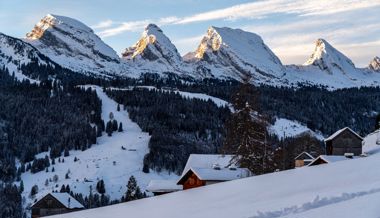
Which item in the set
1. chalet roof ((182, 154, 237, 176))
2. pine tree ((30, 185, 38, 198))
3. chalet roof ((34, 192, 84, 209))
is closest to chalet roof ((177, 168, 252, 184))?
chalet roof ((182, 154, 237, 176))

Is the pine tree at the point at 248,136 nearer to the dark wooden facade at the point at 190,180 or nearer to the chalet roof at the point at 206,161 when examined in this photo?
the dark wooden facade at the point at 190,180

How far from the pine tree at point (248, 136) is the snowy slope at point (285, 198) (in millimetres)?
31007

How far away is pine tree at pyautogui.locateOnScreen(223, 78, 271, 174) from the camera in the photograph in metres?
43.0

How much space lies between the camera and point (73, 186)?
163 meters

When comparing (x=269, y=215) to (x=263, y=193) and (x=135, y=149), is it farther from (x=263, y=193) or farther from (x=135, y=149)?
(x=135, y=149)

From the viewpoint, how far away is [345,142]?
206 ft

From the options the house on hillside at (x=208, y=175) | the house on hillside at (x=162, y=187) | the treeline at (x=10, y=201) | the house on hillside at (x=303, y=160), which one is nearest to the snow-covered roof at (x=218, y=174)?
the house on hillside at (x=208, y=175)

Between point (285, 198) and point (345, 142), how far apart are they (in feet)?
185

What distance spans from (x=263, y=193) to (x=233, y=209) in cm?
129

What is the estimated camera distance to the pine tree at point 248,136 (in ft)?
141

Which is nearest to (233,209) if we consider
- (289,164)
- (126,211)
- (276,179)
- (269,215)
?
(269,215)

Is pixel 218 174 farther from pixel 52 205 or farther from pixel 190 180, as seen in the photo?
pixel 52 205

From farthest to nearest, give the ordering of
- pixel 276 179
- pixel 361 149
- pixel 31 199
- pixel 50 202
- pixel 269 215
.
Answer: pixel 31 199, pixel 50 202, pixel 361 149, pixel 276 179, pixel 269 215

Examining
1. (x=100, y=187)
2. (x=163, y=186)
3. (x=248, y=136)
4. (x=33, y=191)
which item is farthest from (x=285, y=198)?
(x=33, y=191)
